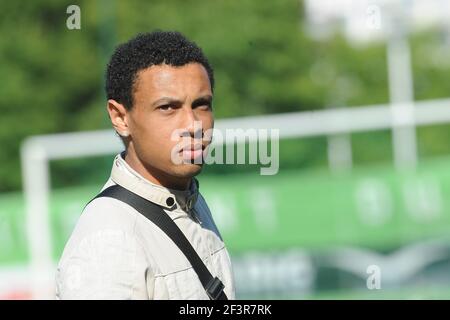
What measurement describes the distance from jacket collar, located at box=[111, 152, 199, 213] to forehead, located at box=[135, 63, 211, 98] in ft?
0.83

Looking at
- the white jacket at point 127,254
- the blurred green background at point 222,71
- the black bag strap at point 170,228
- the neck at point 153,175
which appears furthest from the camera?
the blurred green background at point 222,71

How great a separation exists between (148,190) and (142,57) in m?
0.43

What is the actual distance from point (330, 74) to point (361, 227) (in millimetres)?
11587

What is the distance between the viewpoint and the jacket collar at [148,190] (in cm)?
355

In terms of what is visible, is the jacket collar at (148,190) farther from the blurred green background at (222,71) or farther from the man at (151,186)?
the blurred green background at (222,71)

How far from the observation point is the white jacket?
325 cm

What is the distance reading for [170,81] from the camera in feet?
11.5

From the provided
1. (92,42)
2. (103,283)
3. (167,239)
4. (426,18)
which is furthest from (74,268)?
(426,18)

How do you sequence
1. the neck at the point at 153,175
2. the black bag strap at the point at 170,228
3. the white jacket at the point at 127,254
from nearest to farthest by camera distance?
the white jacket at the point at 127,254
the black bag strap at the point at 170,228
the neck at the point at 153,175

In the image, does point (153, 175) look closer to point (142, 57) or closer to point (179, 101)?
point (179, 101)

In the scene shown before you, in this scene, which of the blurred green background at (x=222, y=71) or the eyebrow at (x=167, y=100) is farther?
the blurred green background at (x=222, y=71)

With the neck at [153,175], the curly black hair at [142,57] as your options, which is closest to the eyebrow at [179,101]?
the curly black hair at [142,57]

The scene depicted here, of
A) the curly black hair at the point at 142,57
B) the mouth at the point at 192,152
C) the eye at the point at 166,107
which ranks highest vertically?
the curly black hair at the point at 142,57

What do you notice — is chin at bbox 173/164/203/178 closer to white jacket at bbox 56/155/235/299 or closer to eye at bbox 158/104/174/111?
white jacket at bbox 56/155/235/299
